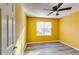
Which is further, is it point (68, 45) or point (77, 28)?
point (68, 45)

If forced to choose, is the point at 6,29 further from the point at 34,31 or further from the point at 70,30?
the point at 70,30

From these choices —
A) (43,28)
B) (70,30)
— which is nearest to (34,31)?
(43,28)

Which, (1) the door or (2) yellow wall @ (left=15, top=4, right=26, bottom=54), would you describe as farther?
(2) yellow wall @ (left=15, top=4, right=26, bottom=54)

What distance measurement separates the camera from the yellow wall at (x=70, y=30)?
54.6 inches

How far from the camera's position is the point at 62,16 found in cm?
143

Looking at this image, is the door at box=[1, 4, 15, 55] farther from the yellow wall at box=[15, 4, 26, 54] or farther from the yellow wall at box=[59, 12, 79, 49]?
the yellow wall at box=[59, 12, 79, 49]

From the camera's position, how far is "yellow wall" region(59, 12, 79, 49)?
4.55ft

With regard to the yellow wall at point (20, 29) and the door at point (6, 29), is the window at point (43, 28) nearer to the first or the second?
the yellow wall at point (20, 29)

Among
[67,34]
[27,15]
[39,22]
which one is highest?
[27,15]

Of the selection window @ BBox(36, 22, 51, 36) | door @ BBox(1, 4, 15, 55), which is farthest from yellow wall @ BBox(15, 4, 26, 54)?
door @ BBox(1, 4, 15, 55)

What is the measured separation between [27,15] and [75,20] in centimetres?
72
